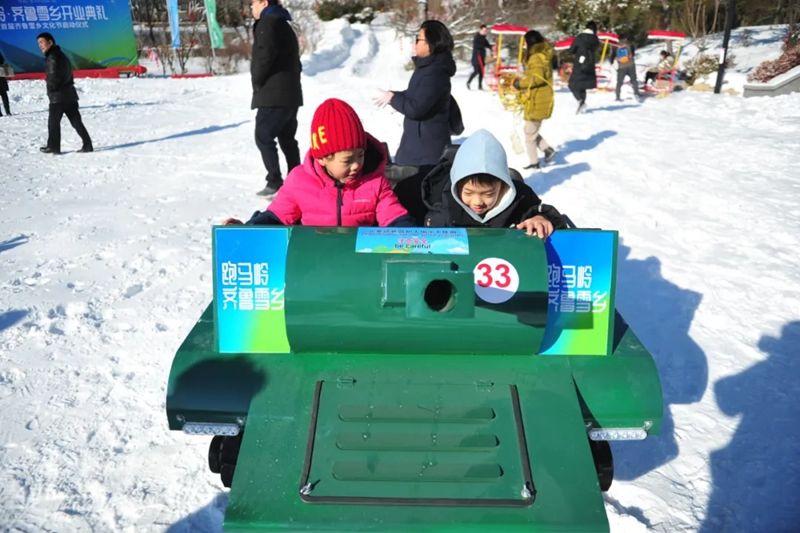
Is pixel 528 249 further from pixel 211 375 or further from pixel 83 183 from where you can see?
pixel 83 183

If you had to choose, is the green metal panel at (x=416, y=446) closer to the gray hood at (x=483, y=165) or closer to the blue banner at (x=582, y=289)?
the blue banner at (x=582, y=289)

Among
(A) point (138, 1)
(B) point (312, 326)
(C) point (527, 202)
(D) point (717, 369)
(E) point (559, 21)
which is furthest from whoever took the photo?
(A) point (138, 1)

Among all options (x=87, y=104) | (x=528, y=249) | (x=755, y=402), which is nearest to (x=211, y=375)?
(x=528, y=249)

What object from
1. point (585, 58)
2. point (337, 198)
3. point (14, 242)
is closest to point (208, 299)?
point (337, 198)

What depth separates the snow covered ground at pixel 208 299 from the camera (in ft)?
8.62

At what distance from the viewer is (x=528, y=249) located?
7.64 ft

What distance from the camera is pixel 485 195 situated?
2824 mm

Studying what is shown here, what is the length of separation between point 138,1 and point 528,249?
37.1 meters

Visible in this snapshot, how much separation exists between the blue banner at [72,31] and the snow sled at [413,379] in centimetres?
2464

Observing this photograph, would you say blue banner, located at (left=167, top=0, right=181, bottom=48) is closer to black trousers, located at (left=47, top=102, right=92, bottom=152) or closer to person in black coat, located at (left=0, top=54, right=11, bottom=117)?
person in black coat, located at (left=0, top=54, right=11, bottom=117)

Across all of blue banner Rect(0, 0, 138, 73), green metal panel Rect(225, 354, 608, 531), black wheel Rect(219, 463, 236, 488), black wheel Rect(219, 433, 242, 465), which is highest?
blue banner Rect(0, 0, 138, 73)

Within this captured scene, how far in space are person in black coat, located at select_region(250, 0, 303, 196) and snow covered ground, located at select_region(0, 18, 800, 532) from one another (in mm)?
907

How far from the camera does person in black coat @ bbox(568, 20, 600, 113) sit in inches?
456

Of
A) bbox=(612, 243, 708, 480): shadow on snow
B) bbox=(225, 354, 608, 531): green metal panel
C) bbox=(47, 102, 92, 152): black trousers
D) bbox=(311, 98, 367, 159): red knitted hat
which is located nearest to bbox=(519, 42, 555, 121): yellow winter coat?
bbox=(612, 243, 708, 480): shadow on snow
